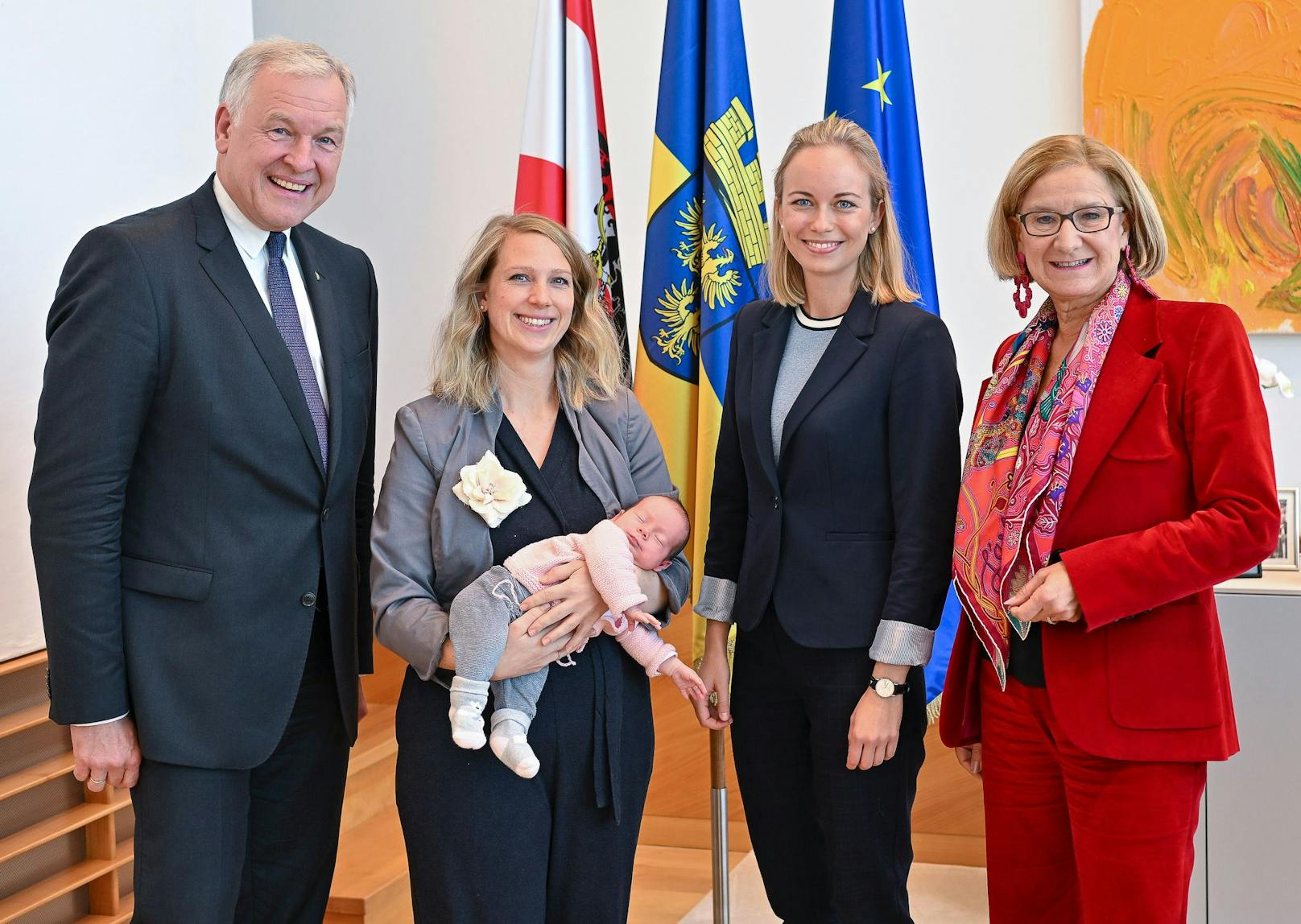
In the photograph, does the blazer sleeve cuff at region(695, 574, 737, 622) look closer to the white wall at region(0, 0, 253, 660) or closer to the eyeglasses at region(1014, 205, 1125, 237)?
the eyeglasses at region(1014, 205, 1125, 237)

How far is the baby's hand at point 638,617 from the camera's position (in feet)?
6.34

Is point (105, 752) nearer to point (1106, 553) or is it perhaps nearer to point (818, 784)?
point (818, 784)

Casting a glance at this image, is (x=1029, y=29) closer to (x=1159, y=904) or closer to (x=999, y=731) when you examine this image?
(x=999, y=731)

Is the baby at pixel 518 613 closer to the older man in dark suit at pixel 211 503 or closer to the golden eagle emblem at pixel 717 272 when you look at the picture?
the older man in dark suit at pixel 211 503

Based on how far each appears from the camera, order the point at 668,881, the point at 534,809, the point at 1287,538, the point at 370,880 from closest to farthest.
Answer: the point at 534,809, the point at 1287,538, the point at 370,880, the point at 668,881

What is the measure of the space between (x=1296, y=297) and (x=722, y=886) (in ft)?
7.77

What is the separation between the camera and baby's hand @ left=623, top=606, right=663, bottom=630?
1.93 meters

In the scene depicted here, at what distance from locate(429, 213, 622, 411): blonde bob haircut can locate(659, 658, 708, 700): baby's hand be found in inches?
19.2

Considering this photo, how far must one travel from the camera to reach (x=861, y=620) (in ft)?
6.45

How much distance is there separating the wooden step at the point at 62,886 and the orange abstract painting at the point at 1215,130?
3301 mm

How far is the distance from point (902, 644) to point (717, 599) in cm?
42

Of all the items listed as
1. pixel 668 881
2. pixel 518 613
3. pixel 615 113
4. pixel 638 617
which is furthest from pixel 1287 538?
pixel 615 113

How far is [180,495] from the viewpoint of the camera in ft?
6.07

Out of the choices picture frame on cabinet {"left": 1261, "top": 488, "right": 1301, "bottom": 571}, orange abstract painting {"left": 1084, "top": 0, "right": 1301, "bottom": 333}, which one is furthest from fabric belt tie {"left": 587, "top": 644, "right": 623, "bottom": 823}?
orange abstract painting {"left": 1084, "top": 0, "right": 1301, "bottom": 333}
